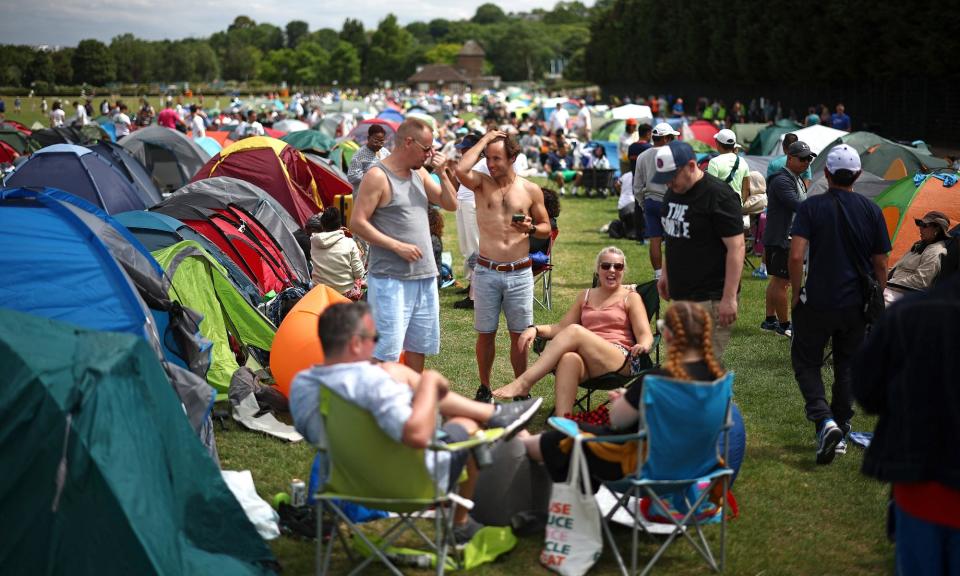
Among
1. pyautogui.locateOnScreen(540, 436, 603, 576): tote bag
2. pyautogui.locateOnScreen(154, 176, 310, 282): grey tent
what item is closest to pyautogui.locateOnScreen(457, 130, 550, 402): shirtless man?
pyautogui.locateOnScreen(540, 436, 603, 576): tote bag

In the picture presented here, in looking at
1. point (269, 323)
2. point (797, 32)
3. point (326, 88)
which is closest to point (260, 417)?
point (269, 323)

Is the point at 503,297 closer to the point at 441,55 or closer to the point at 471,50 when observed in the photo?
the point at 471,50

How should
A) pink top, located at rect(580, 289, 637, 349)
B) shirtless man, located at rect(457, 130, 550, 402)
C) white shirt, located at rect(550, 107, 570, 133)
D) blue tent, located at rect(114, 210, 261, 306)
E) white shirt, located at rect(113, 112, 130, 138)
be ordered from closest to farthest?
pink top, located at rect(580, 289, 637, 349) → shirtless man, located at rect(457, 130, 550, 402) → blue tent, located at rect(114, 210, 261, 306) → white shirt, located at rect(113, 112, 130, 138) → white shirt, located at rect(550, 107, 570, 133)

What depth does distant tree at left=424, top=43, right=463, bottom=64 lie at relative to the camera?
178875 millimetres

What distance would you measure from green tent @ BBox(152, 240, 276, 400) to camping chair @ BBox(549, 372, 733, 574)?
12.4ft

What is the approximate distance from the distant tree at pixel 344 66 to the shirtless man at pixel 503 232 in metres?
158

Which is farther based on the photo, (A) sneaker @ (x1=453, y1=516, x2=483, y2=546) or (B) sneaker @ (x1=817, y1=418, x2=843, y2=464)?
(B) sneaker @ (x1=817, y1=418, x2=843, y2=464)

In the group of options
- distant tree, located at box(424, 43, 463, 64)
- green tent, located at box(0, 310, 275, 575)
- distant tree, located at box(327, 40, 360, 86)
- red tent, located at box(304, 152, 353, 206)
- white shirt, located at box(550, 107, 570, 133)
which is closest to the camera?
green tent, located at box(0, 310, 275, 575)

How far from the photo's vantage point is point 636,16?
72.8 metres

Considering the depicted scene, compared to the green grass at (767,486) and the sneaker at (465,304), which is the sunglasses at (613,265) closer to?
the green grass at (767,486)

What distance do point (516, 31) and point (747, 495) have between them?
609ft

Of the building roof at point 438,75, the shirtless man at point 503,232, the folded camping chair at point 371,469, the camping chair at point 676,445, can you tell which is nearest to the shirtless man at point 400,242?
the shirtless man at point 503,232

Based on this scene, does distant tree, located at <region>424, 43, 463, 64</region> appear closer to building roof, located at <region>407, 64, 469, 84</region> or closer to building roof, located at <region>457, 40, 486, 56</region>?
building roof, located at <region>457, 40, 486, 56</region>

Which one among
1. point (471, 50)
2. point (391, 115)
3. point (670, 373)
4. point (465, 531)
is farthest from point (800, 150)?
point (471, 50)
